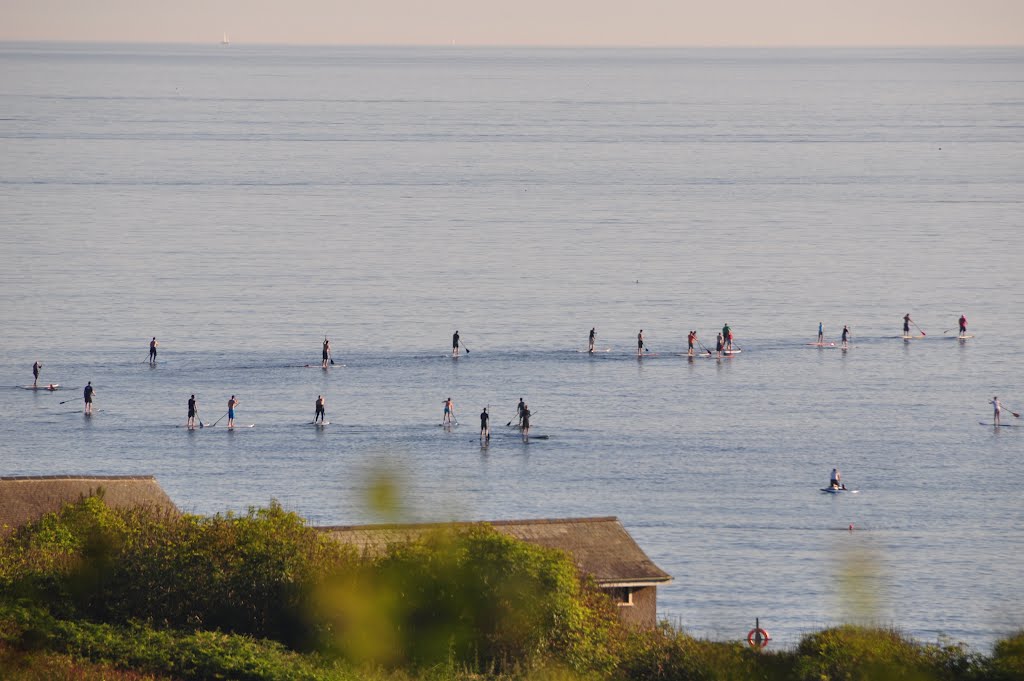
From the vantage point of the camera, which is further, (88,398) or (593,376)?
(593,376)

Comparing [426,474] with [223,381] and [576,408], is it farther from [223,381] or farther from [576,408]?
[223,381]

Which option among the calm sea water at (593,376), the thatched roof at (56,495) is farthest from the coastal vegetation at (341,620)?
the thatched roof at (56,495)

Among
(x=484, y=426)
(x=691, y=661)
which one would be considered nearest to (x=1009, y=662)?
(x=691, y=661)

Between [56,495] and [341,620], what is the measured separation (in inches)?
400

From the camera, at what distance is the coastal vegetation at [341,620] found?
2838 cm

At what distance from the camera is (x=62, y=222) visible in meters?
147

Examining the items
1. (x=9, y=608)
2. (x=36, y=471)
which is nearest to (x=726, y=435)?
(x=36, y=471)

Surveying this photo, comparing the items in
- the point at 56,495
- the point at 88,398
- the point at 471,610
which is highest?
the point at 88,398

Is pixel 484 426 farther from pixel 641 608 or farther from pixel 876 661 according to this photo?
pixel 876 661

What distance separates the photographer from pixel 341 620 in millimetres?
30391

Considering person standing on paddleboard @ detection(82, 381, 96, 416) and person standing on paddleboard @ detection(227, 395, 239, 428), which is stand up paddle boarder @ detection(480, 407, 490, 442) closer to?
person standing on paddleboard @ detection(227, 395, 239, 428)

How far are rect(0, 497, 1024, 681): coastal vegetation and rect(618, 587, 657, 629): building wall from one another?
3419mm

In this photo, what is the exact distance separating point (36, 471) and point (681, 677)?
4023 cm

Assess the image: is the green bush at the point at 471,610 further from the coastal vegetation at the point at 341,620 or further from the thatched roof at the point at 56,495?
the thatched roof at the point at 56,495
